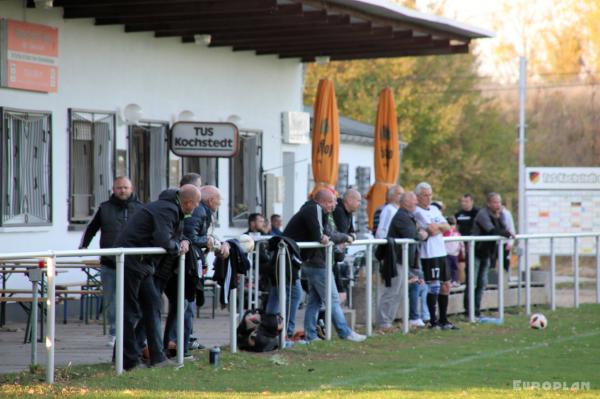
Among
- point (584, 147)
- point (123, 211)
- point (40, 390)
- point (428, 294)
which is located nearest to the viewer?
point (40, 390)

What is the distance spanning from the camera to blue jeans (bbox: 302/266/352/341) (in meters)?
14.9

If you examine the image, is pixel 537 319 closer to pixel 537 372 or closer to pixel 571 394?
pixel 537 372

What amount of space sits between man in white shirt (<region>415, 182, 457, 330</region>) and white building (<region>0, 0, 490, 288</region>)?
3784mm

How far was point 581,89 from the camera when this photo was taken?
184ft

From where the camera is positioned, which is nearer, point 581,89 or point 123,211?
point 123,211

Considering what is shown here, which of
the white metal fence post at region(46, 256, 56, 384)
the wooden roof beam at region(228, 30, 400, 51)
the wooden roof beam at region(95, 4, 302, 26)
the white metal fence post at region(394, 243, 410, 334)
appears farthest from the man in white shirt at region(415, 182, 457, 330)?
the white metal fence post at region(46, 256, 56, 384)

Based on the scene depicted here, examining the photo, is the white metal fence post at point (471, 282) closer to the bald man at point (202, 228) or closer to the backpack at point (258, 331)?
the backpack at point (258, 331)

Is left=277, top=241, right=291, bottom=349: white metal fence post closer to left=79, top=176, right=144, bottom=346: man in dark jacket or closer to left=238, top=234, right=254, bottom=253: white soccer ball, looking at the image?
left=238, top=234, right=254, bottom=253: white soccer ball

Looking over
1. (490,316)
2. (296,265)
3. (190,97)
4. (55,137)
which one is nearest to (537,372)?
(296,265)

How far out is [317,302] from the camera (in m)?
15.1

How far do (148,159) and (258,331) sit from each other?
7157mm

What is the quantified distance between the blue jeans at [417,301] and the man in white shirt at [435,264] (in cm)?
11

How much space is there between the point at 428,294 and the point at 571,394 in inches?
257

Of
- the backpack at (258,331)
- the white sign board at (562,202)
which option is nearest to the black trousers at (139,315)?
the backpack at (258,331)
